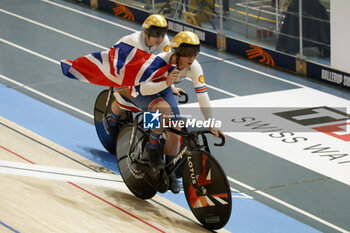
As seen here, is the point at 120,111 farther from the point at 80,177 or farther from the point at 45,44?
the point at 45,44

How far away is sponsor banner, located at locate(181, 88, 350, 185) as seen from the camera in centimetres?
847

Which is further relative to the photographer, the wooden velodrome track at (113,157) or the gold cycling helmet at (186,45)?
the wooden velodrome track at (113,157)

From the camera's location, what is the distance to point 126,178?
7.02 m

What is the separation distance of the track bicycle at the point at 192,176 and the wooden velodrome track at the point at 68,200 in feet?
0.47

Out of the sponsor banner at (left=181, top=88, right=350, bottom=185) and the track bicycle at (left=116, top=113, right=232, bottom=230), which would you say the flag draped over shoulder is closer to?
the track bicycle at (left=116, top=113, right=232, bottom=230)

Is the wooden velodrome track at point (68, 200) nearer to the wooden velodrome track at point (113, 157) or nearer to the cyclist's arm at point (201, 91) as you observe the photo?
the wooden velodrome track at point (113, 157)

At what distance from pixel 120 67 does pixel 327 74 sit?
533 cm

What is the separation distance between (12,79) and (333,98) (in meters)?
5.06

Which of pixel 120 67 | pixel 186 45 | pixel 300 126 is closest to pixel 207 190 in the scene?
pixel 186 45

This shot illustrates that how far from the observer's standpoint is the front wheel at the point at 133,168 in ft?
22.2

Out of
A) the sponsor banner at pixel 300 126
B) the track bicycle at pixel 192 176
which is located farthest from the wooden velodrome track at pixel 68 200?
the sponsor banner at pixel 300 126

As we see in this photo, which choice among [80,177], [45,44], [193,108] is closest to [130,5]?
[45,44]

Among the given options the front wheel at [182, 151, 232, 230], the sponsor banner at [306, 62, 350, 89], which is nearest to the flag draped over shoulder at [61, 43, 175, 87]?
the front wheel at [182, 151, 232, 230]

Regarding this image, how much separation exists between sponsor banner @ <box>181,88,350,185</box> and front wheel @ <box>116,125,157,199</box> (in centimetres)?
228
